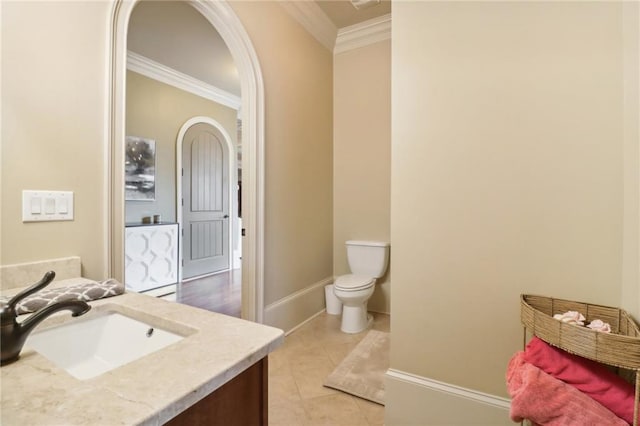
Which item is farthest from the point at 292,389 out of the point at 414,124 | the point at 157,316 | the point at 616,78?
the point at 616,78

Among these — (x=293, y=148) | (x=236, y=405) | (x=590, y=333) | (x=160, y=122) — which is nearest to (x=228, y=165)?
(x=160, y=122)

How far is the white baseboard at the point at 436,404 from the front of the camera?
1.30m

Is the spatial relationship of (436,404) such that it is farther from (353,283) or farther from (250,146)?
(250,146)

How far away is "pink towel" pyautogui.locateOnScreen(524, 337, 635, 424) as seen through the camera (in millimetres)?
893

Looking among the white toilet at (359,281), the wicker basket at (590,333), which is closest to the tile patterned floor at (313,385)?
the white toilet at (359,281)

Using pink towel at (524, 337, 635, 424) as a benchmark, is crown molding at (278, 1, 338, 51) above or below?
above

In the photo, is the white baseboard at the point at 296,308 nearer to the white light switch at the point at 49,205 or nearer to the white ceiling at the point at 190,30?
the white light switch at the point at 49,205

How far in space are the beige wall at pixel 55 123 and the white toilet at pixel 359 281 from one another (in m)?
1.73

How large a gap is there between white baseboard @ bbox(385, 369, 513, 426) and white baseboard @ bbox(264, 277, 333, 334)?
112cm

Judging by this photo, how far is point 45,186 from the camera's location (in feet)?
3.71

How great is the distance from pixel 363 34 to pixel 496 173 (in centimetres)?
244

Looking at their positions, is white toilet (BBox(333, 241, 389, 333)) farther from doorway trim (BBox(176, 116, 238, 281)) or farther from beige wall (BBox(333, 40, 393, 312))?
doorway trim (BBox(176, 116, 238, 281))

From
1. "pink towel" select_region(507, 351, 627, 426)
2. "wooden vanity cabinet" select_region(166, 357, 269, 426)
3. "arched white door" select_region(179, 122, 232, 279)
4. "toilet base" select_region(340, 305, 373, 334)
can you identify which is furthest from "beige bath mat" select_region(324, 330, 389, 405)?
"arched white door" select_region(179, 122, 232, 279)

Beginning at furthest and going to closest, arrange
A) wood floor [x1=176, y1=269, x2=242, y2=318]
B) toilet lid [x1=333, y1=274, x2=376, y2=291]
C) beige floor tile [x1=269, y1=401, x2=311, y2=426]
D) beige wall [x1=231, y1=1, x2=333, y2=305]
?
1. wood floor [x1=176, y1=269, x2=242, y2=318]
2. toilet lid [x1=333, y1=274, x2=376, y2=291]
3. beige wall [x1=231, y1=1, x2=333, y2=305]
4. beige floor tile [x1=269, y1=401, x2=311, y2=426]
